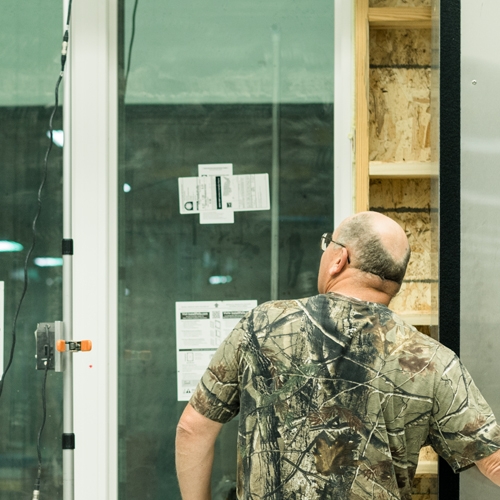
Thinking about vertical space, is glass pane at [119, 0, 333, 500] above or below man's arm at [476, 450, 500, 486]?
above

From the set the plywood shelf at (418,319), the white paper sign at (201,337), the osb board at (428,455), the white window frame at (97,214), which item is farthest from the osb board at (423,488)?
the white window frame at (97,214)

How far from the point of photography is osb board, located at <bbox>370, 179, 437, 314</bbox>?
2.25 metres

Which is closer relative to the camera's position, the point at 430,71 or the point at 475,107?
the point at 475,107

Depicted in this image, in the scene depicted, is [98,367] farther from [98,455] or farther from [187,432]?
[187,432]

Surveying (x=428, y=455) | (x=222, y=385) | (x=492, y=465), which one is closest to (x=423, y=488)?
(x=428, y=455)

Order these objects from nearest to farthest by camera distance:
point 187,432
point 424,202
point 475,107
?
point 187,432, point 475,107, point 424,202

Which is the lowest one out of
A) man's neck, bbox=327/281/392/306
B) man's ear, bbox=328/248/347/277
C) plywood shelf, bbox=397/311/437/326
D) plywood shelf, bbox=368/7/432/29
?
plywood shelf, bbox=397/311/437/326

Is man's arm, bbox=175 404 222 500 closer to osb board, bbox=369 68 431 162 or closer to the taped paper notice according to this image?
the taped paper notice

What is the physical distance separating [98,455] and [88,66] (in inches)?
53.7

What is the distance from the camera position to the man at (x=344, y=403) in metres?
1.53

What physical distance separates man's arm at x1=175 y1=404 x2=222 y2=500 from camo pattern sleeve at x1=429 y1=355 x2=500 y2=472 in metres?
0.54

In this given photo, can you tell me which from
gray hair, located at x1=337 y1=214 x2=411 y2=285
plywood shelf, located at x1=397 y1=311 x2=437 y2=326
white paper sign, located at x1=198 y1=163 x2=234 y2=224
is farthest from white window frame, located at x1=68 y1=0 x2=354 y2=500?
gray hair, located at x1=337 y1=214 x2=411 y2=285

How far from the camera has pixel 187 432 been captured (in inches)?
64.5

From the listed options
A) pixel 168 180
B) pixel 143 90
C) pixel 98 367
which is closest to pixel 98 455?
pixel 98 367
